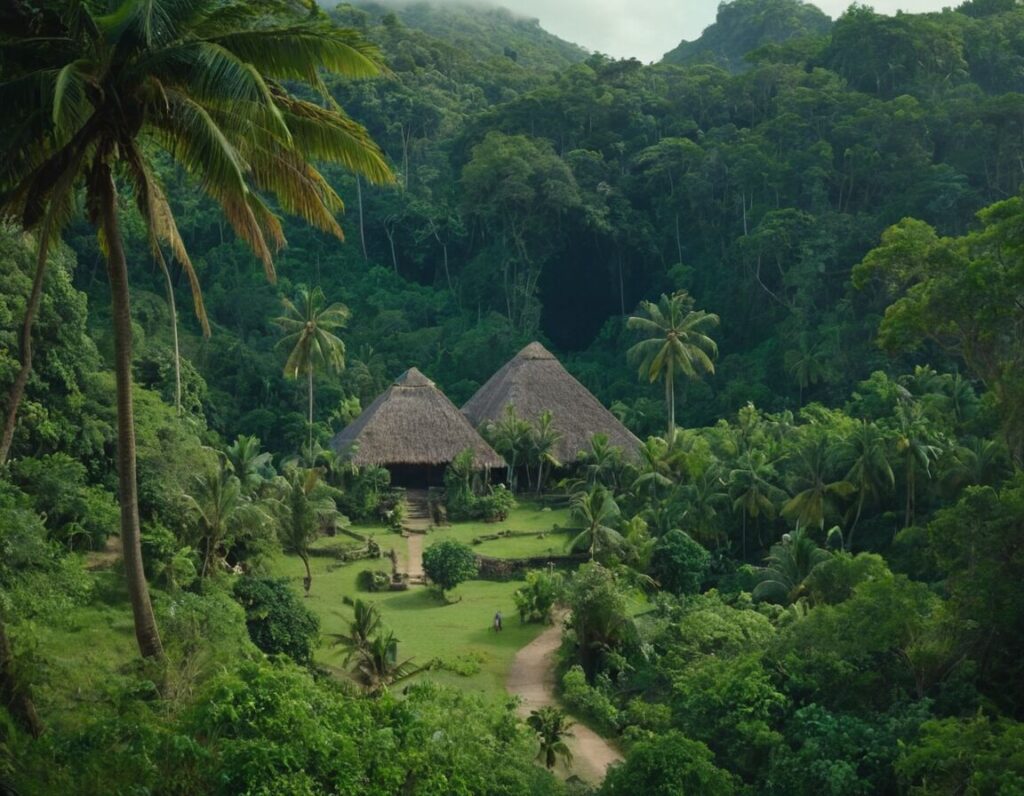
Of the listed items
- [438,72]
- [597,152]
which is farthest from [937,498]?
[438,72]

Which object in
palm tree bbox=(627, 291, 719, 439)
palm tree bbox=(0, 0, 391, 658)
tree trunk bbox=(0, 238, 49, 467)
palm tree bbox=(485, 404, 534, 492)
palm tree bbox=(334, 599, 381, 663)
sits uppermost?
palm tree bbox=(0, 0, 391, 658)

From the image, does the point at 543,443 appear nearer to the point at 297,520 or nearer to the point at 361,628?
the point at 297,520

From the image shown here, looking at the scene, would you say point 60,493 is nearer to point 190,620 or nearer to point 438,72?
point 190,620

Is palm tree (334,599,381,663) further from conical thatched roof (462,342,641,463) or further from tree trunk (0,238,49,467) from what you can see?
conical thatched roof (462,342,641,463)

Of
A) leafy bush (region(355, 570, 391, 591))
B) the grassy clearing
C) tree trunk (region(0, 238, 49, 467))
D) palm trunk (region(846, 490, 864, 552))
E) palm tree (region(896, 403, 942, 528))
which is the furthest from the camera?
leafy bush (region(355, 570, 391, 591))

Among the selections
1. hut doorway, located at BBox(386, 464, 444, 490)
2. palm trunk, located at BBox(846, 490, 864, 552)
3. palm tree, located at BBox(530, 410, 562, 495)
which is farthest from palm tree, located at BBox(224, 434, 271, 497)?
palm trunk, located at BBox(846, 490, 864, 552)

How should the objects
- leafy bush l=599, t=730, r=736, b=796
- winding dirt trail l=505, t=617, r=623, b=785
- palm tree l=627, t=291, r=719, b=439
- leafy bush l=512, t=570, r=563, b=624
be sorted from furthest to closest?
palm tree l=627, t=291, r=719, b=439, leafy bush l=512, t=570, r=563, b=624, winding dirt trail l=505, t=617, r=623, b=785, leafy bush l=599, t=730, r=736, b=796
